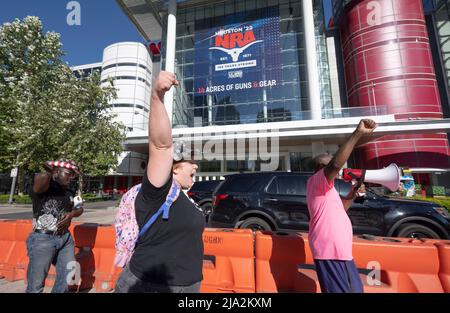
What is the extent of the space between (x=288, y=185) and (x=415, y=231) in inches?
108

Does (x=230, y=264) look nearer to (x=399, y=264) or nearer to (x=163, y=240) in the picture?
(x=399, y=264)

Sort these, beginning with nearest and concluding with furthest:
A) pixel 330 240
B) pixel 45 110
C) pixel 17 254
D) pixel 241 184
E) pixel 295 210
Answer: pixel 330 240
pixel 17 254
pixel 295 210
pixel 241 184
pixel 45 110

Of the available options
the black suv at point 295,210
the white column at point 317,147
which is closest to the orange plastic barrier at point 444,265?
the black suv at point 295,210

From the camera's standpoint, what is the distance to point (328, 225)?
6.97ft

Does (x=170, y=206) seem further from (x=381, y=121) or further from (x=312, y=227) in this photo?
(x=381, y=121)

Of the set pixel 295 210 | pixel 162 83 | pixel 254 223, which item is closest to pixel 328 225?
pixel 162 83

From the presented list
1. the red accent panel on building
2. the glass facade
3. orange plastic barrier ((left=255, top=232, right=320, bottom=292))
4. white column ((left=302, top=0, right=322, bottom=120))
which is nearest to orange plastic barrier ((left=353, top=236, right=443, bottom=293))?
orange plastic barrier ((left=255, top=232, right=320, bottom=292))

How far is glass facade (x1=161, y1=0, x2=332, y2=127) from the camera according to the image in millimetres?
24984

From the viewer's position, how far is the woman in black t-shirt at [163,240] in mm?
1384

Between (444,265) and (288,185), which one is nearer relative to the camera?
(444,265)

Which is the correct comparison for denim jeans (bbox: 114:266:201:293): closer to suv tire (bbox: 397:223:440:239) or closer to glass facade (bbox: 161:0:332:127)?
suv tire (bbox: 397:223:440:239)

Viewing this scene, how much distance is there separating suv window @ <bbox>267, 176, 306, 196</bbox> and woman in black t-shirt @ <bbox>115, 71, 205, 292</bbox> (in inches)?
168
